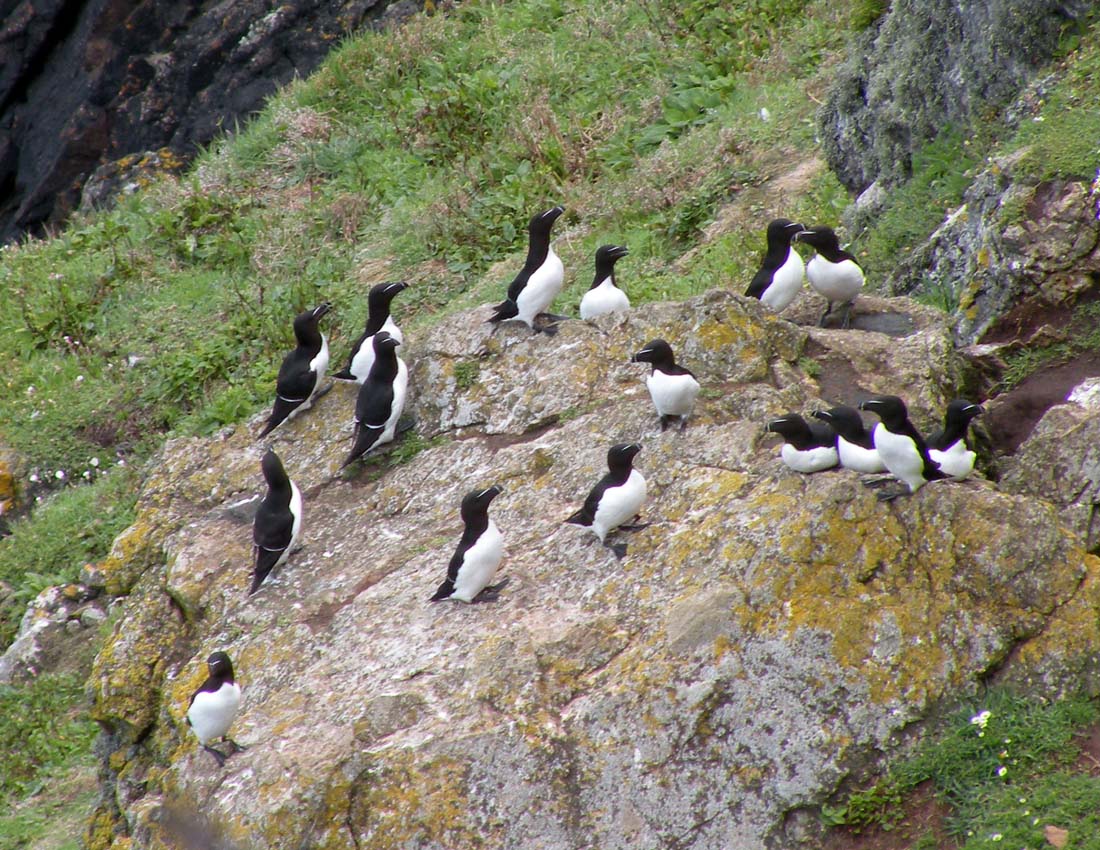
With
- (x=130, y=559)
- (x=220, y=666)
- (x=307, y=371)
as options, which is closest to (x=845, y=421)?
(x=220, y=666)

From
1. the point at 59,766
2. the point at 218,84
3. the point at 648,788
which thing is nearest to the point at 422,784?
the point at 648,788

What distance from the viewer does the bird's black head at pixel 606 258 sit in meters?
8.96

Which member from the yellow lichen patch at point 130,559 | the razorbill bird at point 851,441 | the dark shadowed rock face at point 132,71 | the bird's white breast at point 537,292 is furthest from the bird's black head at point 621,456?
the dark shadowed rock face at point 132,71

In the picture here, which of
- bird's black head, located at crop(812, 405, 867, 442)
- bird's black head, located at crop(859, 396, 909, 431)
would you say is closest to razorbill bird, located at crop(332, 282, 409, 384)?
bird's black head, located at crop(812, 405, 867, 442)

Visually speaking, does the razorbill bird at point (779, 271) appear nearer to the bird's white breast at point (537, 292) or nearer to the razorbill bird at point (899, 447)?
the bird's white breast at point (537, 292)

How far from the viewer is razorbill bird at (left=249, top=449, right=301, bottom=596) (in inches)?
274

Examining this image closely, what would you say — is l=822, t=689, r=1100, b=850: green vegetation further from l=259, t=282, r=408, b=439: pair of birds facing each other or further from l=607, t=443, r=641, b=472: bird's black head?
l=259, t=282, r=408, b=439: pair of birds facing each other

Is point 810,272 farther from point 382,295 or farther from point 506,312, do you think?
point 382,295

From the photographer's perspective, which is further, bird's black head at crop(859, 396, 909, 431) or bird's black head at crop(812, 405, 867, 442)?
bird's black head at crop(812, 405, 867, 442)

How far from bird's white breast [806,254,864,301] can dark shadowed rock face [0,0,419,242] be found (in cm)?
1335

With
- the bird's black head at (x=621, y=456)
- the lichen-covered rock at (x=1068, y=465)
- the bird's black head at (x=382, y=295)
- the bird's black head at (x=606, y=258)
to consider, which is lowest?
the lichen-covered rock at (x=1068, y=465)

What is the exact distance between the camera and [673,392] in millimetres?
6719

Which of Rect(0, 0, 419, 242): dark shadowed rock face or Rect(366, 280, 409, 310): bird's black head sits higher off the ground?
Rect(366, 280, 409, 310): bird's black head

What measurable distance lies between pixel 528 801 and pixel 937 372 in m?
3.99
